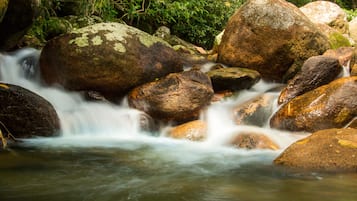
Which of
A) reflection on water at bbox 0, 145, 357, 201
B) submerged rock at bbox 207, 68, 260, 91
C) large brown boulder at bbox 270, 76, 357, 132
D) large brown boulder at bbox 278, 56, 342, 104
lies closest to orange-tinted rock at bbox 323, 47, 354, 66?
large brown boulder at bbox 278, 56, 342, 104

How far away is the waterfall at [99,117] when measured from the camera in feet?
21.2

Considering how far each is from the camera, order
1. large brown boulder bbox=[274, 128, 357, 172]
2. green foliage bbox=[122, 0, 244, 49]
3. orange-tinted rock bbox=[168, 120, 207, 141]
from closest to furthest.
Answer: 1. large brown boulder bbox=[274, 128, 357, 172]
2. orange-tinted rock bbox=[168, 120, 207, 141]
3. green foliage bbox=[122, 0, 244, 49]

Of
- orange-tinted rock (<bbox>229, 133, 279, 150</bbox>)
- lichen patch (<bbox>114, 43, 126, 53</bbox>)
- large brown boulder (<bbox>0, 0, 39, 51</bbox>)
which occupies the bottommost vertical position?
orange-tinted rock (<bbox>229, 133, 279, 150</bbox>)

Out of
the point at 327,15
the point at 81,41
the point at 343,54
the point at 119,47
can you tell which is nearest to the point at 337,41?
the point at 343,54

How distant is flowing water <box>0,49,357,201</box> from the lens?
365 cm

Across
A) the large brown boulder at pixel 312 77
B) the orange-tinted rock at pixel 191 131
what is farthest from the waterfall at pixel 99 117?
the large brown boulder at pixel 312 77

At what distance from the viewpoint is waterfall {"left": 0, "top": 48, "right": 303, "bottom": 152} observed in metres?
6.45

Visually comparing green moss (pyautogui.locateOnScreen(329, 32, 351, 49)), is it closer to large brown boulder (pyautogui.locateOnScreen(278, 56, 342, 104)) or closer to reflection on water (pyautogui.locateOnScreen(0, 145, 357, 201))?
large brown boulder (pyautogui.locateOnScreen(278, 56, 342, 104))

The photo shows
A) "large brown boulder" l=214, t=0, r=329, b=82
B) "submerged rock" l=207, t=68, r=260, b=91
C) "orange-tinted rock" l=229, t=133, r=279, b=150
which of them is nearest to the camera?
"orange-tinted rock" l=229, t=133, r=279, b=150

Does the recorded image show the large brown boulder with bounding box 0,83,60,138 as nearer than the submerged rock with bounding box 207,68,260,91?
Yes

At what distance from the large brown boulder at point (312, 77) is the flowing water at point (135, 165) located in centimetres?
95

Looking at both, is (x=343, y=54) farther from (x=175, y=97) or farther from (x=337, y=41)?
A: (x=175, y=97)

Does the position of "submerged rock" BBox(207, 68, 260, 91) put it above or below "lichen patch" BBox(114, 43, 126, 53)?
below

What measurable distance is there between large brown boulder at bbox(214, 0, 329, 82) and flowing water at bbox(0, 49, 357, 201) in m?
1.82
